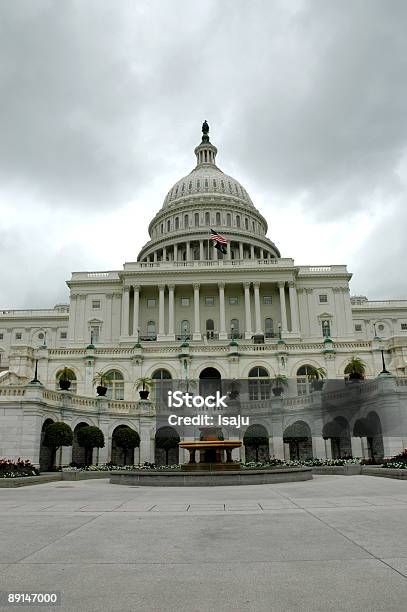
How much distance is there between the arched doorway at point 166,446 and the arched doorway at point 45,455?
10023 millimetres

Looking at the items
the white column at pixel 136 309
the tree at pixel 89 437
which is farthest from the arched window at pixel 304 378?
the white column at pixel 136 309

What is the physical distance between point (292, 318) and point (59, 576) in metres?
91.8

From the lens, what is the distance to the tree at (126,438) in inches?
1737

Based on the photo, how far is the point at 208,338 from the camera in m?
93.4

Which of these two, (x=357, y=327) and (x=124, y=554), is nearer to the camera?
(x=124, y=554)

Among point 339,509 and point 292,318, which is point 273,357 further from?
point 339,509

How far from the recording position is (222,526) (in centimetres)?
1245

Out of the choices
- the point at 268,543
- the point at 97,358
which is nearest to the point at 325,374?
the point at 97,358

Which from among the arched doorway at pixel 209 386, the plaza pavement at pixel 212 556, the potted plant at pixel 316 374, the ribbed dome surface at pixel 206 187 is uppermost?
the ribbed dome surface at pixel 206 187

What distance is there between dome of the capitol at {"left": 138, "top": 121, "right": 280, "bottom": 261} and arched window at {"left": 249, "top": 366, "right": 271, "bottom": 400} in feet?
198

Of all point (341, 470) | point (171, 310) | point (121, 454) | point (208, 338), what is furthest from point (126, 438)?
point (171, 310)

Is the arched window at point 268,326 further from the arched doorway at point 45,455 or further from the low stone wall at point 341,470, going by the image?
the low stone wall at point 341,470

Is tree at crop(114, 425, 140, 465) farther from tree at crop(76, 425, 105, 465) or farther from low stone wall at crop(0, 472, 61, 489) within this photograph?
low stone wall at crop(0, 472, 61, 489)

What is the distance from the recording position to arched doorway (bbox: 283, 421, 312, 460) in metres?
47.6
